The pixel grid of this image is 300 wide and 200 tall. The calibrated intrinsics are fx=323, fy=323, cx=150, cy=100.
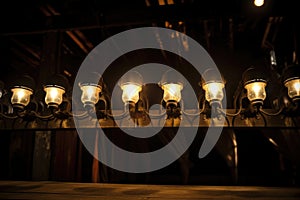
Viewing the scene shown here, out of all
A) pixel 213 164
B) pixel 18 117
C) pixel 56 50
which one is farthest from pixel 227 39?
pixel 18 117

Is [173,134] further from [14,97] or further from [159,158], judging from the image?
[14,97]

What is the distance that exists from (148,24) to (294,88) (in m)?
3.39

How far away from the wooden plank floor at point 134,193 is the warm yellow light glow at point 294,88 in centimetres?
117

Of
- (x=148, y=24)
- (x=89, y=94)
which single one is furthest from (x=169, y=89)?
(x=148, y=24)

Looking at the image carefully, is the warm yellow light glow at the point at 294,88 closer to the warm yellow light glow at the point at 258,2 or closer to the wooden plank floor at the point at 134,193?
the wooden plank floor at the point at 134,193

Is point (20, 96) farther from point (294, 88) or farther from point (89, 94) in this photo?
point (294, 88)

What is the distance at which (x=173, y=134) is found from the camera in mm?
6637

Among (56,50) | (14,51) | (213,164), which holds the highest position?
(14,51)

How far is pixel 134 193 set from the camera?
12.8 ft

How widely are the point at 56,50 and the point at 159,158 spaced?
3.23 metres

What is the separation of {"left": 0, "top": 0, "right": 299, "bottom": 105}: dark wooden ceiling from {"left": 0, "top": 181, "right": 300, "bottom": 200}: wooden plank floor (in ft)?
8.18

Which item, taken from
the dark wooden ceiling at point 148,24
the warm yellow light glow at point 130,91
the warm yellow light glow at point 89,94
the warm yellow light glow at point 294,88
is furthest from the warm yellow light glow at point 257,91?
the warm yellow light glow at point 89,94

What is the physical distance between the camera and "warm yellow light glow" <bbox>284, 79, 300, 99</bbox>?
3.93 m

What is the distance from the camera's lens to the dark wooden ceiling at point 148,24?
5301 millimetres
